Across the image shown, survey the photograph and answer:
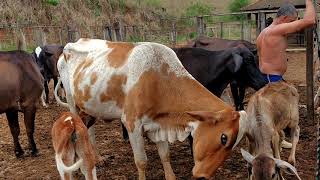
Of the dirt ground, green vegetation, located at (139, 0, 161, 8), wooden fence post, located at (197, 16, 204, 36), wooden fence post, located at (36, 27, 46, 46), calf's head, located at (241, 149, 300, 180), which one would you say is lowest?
the dirt ground

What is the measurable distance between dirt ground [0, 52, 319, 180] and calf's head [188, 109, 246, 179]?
58.3 inches

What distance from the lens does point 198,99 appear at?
5.45 m

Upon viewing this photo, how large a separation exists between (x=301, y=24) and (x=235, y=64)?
66.6 inches

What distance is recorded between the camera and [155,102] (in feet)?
18.7

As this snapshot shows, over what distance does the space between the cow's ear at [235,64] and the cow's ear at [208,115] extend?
2.70 meters

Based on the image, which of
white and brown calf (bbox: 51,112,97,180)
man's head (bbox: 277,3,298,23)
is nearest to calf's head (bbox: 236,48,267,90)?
man's head (bbox: 277,3,298,23)

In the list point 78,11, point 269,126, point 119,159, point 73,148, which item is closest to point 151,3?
point 78,11

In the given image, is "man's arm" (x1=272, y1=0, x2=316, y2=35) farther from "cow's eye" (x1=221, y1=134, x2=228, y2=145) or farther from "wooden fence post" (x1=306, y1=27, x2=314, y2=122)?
"wooden fence post" (x1=306, y1=27, x2=314, y2=122)

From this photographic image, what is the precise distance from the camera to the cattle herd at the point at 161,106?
500cm

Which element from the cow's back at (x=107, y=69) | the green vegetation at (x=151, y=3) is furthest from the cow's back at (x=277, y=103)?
the green vegetation at (x=151, y=3)

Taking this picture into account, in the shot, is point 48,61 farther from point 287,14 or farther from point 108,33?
point 287,14

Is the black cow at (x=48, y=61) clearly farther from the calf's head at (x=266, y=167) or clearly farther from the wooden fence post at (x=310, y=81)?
the calf's head at (x=266, y=167)

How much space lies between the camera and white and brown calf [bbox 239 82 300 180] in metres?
4.81

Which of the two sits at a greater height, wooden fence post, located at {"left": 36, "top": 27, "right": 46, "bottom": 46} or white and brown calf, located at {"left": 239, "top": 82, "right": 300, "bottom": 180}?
wooden fence post, located at {"left": 36, "top": 27, "right": 46, "bottom": 46}
